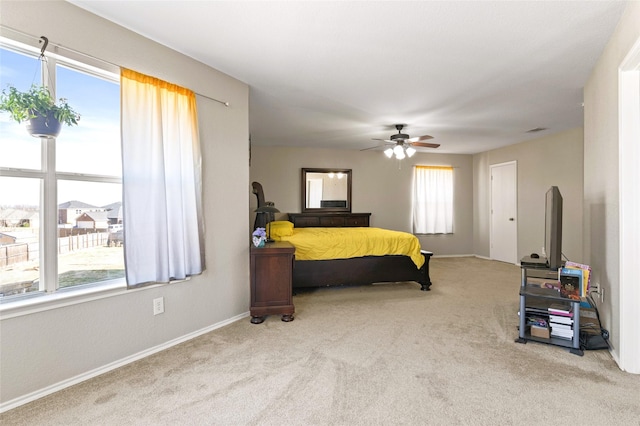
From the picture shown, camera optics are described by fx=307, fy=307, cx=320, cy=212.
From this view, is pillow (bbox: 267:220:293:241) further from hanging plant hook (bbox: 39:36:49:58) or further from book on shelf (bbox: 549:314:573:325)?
book on shelf (bbox: 549:314:573:325)

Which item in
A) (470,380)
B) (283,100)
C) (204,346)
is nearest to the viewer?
(470,380)

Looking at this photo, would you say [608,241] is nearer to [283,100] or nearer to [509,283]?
[509,283]

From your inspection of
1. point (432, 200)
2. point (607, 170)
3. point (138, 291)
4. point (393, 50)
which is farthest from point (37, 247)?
point (432, 200)

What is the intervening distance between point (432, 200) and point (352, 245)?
3623 millimetres

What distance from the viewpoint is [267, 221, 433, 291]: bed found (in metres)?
4.08

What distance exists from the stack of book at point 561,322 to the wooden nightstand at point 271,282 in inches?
90.1

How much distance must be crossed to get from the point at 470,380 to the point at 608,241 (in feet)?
5.30

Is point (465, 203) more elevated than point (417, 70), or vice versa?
point (417, 70)

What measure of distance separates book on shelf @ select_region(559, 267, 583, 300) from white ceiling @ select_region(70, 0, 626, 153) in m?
1.81

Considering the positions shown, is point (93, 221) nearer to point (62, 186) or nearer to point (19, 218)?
point (62, 186)

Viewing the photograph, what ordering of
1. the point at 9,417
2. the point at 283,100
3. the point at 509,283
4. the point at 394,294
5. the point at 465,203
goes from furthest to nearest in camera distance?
1. the point at 465,203
2. the point at 509,283
3. the point at 394,294
4. the point at 283,100
5. the point at 9,417

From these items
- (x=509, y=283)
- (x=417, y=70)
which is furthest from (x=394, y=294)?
(x=417, y=70)

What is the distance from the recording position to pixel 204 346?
8.20 feet

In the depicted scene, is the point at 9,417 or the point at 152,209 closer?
the point at 9,417
